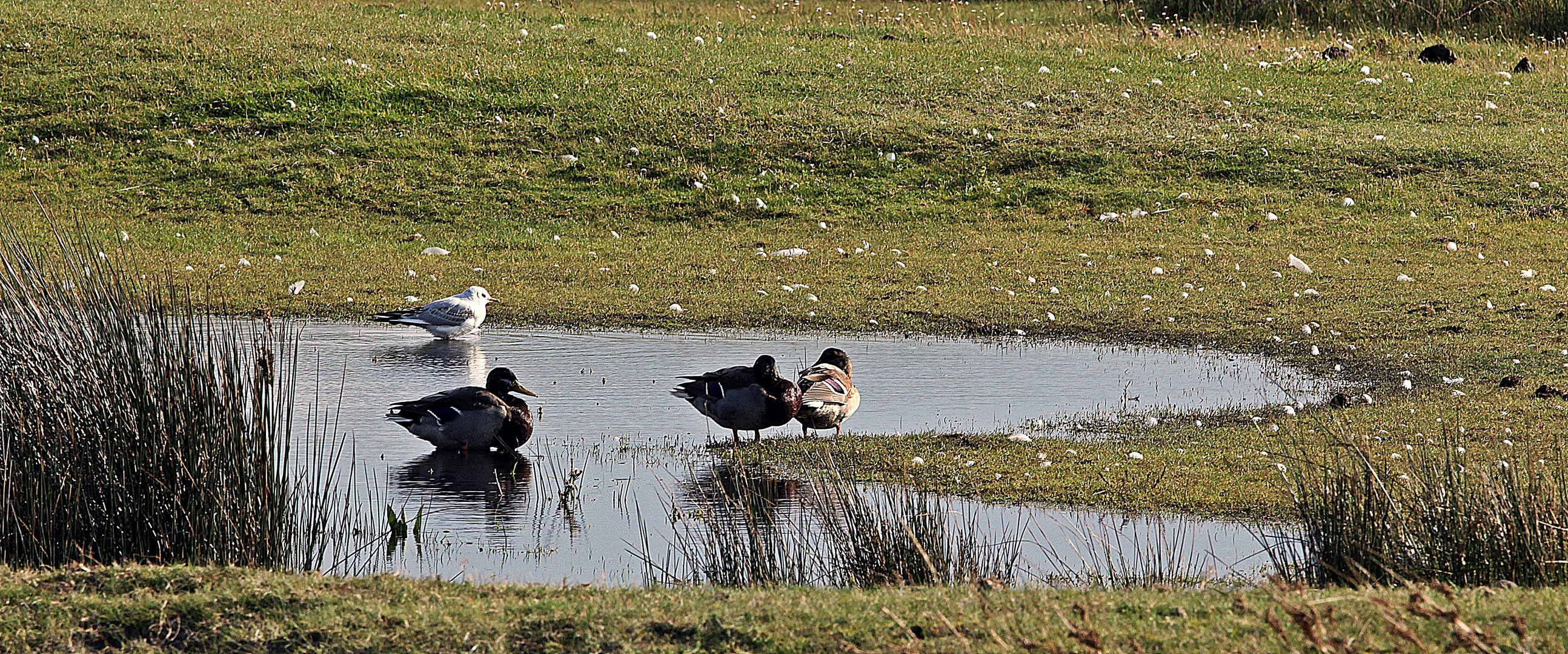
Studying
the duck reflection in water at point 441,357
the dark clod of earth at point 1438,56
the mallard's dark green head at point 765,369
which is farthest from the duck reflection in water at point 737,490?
the dark clod of earth at point 1438,56

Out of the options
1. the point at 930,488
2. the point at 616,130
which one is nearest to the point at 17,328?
the point at 930,488

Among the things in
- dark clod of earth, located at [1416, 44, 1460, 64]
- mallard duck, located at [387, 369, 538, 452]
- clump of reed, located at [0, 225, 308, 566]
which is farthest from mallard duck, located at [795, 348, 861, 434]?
dark clod of earth, located at [1416, 44, 1460, 64]

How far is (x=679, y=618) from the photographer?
524cm

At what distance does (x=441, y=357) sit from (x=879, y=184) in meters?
8.58

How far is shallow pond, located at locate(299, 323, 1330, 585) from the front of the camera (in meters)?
7.42

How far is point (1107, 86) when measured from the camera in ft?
78.1

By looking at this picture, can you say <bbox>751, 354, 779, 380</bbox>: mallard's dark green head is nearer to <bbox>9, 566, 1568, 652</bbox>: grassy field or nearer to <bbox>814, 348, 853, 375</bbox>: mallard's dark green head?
<bbox>814, 348, 853, 375</bbox>: mallard's dark green head

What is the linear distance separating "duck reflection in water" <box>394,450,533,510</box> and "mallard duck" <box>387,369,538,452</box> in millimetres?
95

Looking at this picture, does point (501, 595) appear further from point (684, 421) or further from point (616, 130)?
point (616, 130)

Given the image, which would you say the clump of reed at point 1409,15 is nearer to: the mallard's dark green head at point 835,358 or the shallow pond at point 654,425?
the shallow pond at point 654,425

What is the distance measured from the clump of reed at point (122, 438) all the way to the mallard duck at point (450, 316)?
20.8 ft

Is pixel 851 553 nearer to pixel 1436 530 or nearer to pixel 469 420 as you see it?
pixel 1436 530

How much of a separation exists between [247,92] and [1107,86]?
11984 millimetres

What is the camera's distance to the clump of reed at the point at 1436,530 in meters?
5.88
